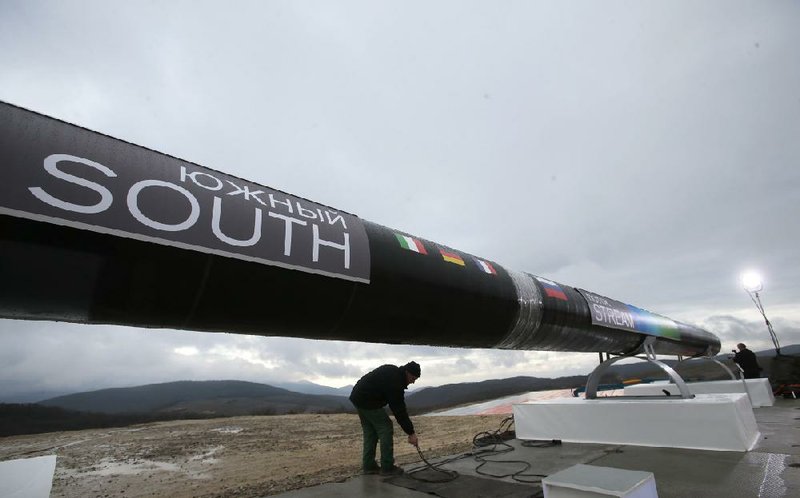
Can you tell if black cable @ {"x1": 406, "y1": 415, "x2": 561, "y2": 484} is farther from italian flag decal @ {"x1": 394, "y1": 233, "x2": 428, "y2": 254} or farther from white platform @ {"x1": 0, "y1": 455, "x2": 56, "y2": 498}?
white platform @ {"x1": 0, "y1": 455, "x2": 56, "y2": 498}

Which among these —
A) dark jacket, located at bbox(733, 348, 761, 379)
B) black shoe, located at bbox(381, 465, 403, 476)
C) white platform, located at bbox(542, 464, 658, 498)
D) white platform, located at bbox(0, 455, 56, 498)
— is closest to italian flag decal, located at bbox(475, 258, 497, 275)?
white platform, located at bbox(542, 464, 658, 498)

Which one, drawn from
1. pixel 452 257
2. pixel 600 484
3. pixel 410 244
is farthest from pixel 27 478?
pixel 600 484

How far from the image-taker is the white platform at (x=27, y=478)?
316cm

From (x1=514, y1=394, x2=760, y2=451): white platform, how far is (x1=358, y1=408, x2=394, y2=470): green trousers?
105 inches

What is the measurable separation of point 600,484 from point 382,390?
2971mm

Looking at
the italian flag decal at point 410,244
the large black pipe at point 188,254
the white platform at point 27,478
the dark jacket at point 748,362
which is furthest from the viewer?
the dark jacket at point 748,362

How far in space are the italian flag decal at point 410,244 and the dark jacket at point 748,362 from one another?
491 inches

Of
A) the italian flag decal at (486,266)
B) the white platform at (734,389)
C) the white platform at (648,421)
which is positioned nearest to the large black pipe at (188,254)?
the italian flag decal at (486,266)

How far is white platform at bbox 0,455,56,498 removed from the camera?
316cm

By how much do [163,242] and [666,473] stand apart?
16.0 feet

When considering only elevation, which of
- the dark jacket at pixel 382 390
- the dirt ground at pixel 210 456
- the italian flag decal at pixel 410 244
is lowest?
the dirt ground at pixel 210 456

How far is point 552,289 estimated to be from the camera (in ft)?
18.5

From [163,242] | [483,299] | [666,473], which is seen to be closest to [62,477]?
[163,242]

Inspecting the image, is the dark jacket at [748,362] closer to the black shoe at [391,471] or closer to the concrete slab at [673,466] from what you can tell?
the concrete slab at [673,466]
